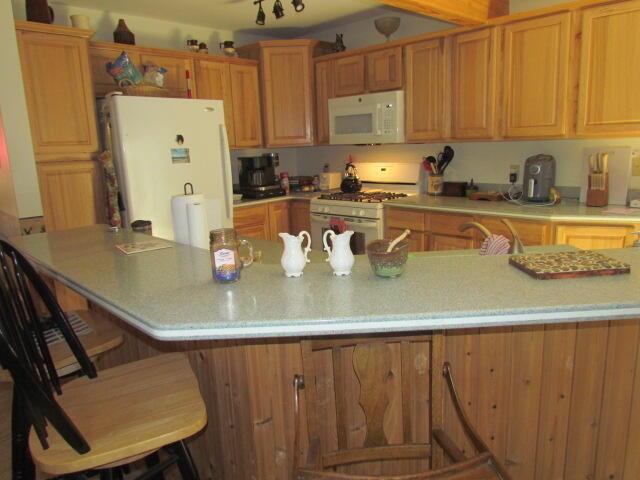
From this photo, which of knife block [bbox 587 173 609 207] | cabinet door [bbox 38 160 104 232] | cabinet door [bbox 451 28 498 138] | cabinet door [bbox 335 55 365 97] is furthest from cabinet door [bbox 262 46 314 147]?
knife block [bbox 587 173 609 207]

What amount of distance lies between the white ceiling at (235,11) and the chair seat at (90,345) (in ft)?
9.47

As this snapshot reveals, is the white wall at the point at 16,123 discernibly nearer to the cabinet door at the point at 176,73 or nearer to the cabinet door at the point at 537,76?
the cabinet door at the point at 176,73

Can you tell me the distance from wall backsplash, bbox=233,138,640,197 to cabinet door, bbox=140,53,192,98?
0.94 meters

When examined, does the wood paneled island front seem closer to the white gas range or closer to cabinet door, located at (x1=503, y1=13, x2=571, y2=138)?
cabinet door, located at (x1=503, y1=13, x2=571, y2=138)

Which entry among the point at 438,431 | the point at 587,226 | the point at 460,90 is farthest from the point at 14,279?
the point at 460,90

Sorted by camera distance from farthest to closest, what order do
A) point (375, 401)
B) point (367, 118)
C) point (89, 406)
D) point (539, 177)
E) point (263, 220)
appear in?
point (263, 220), point (367, 118), point (539, 177), point (89, 406), point (375, 401)

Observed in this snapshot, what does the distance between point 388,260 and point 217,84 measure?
3.44 m

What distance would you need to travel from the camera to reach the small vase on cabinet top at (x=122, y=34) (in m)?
3.78

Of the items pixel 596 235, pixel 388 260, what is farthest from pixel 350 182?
pixel 388 260

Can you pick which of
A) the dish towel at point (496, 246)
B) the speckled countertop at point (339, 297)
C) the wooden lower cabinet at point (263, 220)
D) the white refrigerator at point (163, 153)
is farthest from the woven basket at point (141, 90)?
the dish towel at point (496, 246)

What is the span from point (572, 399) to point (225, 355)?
1.12m

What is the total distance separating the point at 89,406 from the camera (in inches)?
50.6

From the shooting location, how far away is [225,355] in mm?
1495

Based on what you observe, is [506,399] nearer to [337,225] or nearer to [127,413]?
[127,413]
